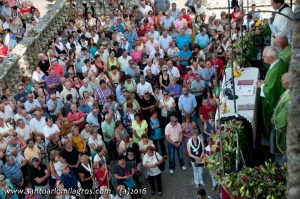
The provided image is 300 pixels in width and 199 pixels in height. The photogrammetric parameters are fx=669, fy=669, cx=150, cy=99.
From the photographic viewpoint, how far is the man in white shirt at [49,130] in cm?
1468

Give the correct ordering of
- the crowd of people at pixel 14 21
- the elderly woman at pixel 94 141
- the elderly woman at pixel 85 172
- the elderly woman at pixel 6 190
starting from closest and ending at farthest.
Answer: the elderly woman at pixel 6 190
the elderly woman at pixel 85 172
the elderly woman at pixel 94 141
the crowd of people at pixel 14 21

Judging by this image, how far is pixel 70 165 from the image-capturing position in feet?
45.3

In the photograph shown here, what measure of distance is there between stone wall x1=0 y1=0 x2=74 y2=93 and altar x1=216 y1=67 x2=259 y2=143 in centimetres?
758

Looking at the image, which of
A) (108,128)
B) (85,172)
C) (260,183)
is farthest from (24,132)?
(260,183)

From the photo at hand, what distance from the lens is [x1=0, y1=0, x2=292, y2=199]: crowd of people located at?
1364cm

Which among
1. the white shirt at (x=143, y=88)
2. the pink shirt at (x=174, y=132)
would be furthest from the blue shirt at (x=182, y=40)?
the pink shirt at (x=174, y=132)

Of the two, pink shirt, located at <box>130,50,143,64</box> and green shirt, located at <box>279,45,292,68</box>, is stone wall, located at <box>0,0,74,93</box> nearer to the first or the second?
pink shirt, located at <box>130,50,143,64</box>

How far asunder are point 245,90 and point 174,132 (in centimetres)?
300

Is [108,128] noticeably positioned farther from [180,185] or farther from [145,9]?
[145,9]

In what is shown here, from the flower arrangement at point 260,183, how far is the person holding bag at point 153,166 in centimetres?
452

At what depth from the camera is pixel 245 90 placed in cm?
1177

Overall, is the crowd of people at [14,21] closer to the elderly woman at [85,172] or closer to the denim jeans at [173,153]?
the elderly woman at [85,172]

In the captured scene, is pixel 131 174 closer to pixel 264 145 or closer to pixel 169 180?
pixel 169 180

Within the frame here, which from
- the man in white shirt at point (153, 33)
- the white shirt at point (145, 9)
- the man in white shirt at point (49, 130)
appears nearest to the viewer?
the man in white shirt at point (49, 130)
